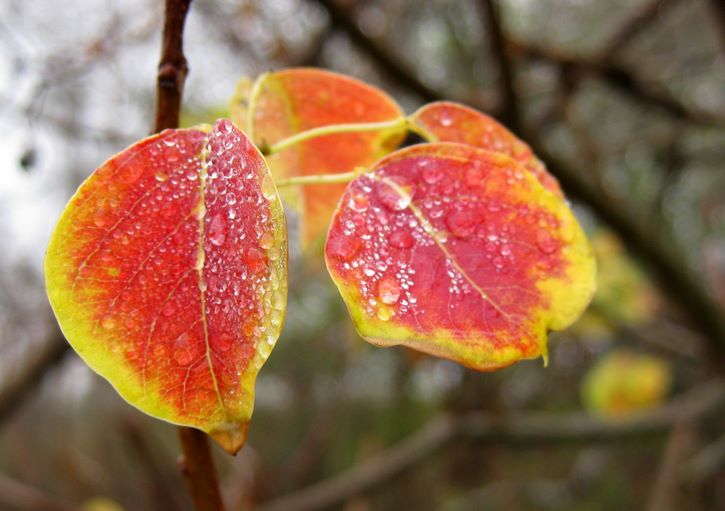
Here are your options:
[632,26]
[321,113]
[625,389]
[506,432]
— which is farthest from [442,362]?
[321,113]

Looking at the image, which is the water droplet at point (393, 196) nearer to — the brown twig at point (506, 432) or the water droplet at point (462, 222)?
the water droplet at point (462, 222)

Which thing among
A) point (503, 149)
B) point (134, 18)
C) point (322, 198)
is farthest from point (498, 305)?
point (134, 18)

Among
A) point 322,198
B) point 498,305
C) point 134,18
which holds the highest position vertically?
point 498,305

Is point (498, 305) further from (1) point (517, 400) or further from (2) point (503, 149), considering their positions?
(1) point (517, 400)

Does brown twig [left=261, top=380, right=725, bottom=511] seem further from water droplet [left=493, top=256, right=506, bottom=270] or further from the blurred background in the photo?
water droplet [left=493, top=256, right=506, bottom=270]

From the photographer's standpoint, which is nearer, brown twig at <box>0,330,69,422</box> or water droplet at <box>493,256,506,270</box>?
water droplet at <box>493,256,506,270</box>

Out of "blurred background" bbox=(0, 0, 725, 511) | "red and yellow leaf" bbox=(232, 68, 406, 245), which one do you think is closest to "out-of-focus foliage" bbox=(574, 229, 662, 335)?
"blurred background" bbox=(0, 0, 725, 511)
